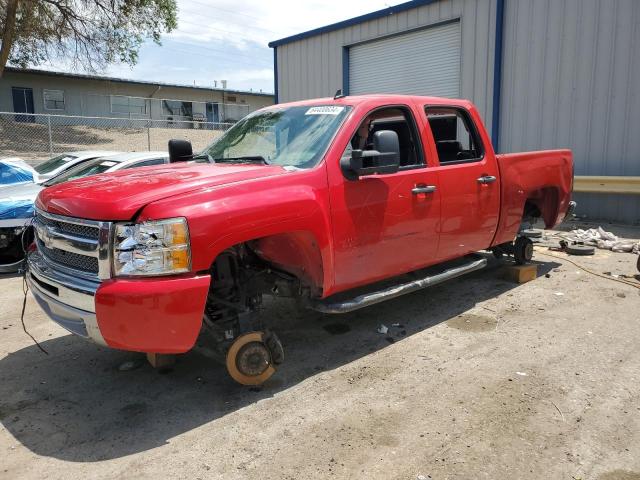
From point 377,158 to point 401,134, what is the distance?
1.26 m

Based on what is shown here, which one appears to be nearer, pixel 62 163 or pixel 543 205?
pixel 543 205

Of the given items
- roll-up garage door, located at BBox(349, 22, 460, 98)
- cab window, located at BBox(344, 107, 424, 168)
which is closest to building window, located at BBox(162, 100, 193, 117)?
roll-up garage door, located at BBox(349, 22, 460, 98)

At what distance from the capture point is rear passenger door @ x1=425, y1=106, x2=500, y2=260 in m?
4.95

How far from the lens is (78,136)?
27719 mm

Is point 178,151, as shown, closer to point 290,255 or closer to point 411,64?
point 290,255

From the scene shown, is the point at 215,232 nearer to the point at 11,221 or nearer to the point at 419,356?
the point at 419,356

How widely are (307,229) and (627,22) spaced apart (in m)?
9.35

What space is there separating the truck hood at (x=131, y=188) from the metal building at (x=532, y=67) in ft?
29.1

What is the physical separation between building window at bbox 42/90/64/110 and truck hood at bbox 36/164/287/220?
33.8 metres

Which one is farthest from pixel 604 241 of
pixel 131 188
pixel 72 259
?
pixel 72 259

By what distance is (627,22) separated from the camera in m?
9.90

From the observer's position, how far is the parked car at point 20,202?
688 cm

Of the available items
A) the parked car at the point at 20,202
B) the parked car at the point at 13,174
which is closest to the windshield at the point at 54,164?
the parked car at the point at 13,174

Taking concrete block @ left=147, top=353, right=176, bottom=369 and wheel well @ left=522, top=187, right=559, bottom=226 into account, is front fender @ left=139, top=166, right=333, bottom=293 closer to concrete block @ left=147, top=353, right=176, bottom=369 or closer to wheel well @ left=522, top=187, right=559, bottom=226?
concrete block @ left=147, top=353, right=176, bottom=369
